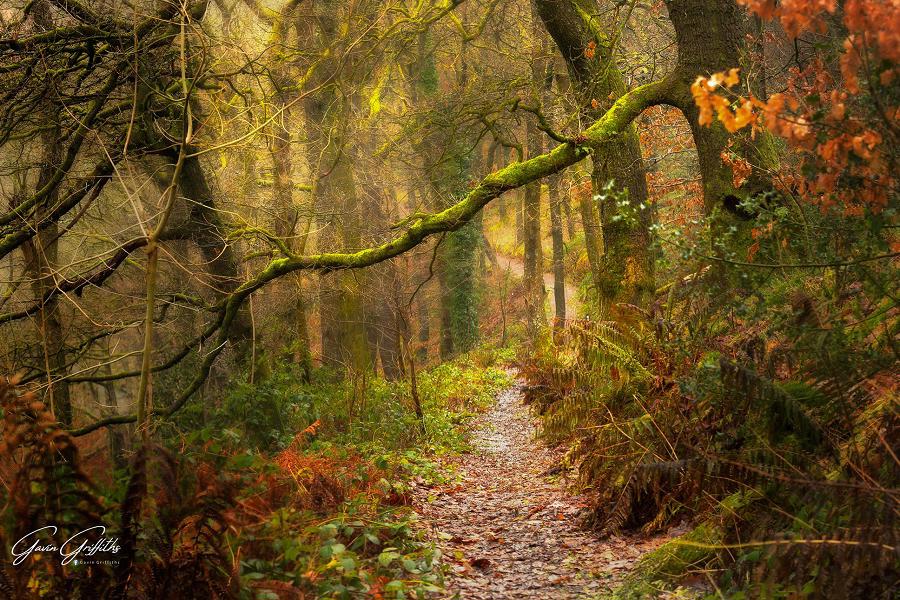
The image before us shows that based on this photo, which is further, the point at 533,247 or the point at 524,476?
the point at 533,247

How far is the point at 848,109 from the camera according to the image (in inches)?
138

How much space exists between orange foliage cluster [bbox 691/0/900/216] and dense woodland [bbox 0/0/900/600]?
2cm

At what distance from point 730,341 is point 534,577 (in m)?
2.18

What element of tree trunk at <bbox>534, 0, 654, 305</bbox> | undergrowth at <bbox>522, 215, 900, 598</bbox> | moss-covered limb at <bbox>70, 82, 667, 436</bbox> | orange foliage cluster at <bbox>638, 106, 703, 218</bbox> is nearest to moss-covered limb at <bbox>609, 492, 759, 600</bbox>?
undergrowth at <bbox>522, 215, 900, 598</bbox>

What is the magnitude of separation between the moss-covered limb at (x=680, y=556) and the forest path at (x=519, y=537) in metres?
0.27

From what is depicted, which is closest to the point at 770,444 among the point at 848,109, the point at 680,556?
the point at 680,556

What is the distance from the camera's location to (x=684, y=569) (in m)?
4.07

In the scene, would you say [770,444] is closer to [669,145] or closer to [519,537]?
[519,537]

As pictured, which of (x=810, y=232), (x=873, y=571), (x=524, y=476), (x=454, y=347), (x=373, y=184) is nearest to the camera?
(x=873, y=571)

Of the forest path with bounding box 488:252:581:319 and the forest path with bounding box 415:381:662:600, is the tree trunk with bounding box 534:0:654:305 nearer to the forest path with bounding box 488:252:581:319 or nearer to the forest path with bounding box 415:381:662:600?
the forest path with bounding box 415:381:662:600

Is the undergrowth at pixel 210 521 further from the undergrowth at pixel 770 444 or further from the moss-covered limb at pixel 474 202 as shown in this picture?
the moss-covered limb at pixel 474 202

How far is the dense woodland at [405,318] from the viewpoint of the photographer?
10.9ft

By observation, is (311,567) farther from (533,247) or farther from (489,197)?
(533,247)

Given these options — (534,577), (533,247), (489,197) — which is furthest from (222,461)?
(533,247)
